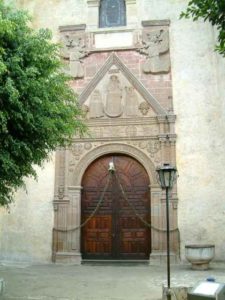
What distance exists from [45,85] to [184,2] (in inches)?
310

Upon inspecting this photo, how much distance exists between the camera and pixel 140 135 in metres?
12.2

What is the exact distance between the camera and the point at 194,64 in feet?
40.9

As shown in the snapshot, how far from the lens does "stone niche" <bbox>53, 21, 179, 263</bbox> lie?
11.8m

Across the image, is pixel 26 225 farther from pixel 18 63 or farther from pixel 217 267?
pixel 18 63

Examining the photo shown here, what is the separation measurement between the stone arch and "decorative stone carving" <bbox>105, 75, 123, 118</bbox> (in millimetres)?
950

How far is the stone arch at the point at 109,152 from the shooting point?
12.0 meters

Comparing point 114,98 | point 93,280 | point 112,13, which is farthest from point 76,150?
point 112,13

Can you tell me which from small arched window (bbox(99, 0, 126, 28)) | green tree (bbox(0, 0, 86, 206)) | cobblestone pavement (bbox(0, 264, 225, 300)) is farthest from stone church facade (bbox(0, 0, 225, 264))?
green tree (bbox(0, 0, 86, 206))

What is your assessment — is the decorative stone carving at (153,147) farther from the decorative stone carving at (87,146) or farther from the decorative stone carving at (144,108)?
the decorative stone carving at (87,146)

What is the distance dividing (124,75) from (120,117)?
1328mm

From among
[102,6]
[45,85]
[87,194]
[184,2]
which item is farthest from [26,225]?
[184,2]

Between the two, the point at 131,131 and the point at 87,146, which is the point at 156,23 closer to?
the point at 131,131

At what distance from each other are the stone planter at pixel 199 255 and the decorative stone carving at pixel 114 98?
436cm

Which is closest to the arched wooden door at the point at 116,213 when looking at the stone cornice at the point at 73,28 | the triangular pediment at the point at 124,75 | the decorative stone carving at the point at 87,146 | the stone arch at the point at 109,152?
the stone arch at the point at 109,152
